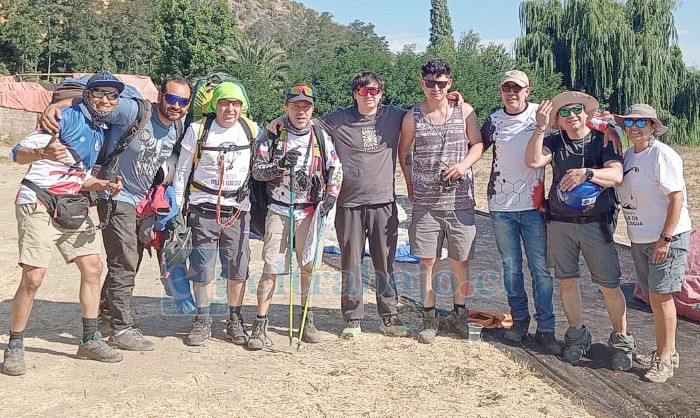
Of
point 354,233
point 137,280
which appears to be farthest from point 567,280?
point 137,280

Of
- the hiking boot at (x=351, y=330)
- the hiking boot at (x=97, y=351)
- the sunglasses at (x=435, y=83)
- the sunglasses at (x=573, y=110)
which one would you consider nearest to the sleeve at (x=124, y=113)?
the hiking boot at (x=97, y=351)

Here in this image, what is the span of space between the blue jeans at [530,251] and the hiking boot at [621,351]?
0.44 meters

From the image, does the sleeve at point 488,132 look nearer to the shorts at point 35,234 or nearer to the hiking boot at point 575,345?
the hiking boot at point 575,345

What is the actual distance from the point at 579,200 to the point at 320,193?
1693mm

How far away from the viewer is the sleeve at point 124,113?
172 inches

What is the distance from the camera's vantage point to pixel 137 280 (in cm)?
667

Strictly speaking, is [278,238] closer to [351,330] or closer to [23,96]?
[351,330]

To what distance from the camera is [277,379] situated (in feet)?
13.8

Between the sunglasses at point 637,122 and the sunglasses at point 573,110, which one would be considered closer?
the sunglasses at point 637,122

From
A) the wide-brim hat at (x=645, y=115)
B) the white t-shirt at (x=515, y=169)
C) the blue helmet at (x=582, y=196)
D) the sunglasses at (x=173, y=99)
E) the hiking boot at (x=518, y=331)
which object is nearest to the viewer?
the wide-brim hat at (x=645, y=115)

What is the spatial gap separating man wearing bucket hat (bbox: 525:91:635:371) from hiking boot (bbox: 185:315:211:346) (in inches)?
95.8

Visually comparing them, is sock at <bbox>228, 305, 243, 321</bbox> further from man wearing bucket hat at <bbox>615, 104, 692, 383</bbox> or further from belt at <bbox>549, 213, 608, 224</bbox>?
man wearing bucket hat at <bbox>615, 104, 692, 383</bbox>

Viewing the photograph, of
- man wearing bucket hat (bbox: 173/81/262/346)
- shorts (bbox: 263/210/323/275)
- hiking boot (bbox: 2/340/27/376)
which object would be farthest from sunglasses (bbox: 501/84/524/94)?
hiking boot (bbox: 2/340/27/376)

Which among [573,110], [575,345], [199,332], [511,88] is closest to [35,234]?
[199,332]
